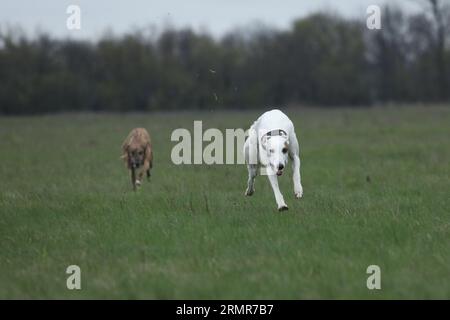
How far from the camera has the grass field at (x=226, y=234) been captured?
685 centimetres

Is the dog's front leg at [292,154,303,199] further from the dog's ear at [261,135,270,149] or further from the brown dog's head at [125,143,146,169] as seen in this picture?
the brown dog's head at [125,143,146,169]

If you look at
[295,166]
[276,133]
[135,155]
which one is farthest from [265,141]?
[135,155]

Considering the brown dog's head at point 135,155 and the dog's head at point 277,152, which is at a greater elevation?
the brown dog's head at point 135,155

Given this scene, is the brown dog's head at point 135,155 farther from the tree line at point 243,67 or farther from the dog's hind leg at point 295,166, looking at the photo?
the tree line at point 243,67

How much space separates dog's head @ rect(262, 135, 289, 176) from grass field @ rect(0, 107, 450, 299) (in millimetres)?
638

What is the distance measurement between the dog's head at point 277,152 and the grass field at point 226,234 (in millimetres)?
638

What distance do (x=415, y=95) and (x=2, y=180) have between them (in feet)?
188

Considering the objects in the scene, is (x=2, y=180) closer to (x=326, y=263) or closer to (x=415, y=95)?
(x=326, y=263)

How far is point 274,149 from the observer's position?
9719mm

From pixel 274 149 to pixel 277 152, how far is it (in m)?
0.06

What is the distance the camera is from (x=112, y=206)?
1098 cm

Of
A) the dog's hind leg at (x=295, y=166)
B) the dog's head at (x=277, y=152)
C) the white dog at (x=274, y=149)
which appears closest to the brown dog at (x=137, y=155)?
the white dog at (x=274, y=149)
